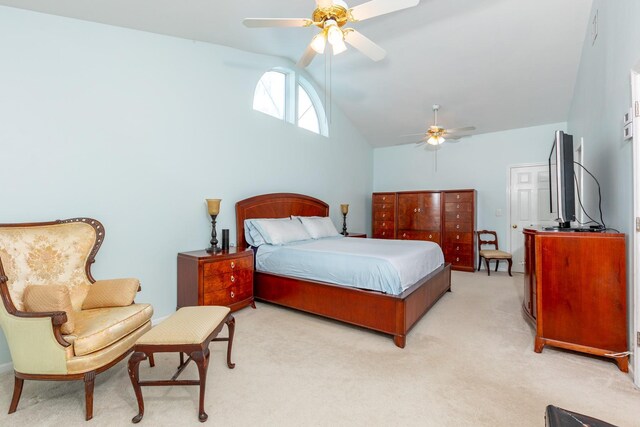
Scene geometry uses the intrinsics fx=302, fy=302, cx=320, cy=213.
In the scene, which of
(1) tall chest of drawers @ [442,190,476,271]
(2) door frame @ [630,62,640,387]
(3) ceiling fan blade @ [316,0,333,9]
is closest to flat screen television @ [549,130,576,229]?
(2) door frame @ [630,62,640,387]

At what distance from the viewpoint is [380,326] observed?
2756mm

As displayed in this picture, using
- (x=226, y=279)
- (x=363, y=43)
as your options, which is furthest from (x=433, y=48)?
(x=226, y=279)

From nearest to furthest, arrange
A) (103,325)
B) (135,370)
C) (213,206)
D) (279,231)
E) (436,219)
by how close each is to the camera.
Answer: (135,370) → (103,325) → (213,206) → (279,231) → (436,219)

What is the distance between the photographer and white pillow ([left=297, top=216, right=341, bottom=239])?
441 cm

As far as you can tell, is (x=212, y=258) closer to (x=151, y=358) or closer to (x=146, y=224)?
(x=146, y=224)

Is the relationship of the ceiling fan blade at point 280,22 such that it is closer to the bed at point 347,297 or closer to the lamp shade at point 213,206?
the lamp shade at point 213,206

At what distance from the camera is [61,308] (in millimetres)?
1742

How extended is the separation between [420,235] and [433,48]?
11.1 ft

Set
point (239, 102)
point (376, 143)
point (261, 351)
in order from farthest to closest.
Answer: point (376, 143)
point (239, 102)
point (261, 351)

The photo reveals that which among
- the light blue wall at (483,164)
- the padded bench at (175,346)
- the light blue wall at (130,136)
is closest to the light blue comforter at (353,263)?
the light blue wall at (130,136)

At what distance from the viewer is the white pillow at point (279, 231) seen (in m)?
3.80

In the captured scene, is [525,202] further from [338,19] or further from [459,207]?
[338,19]

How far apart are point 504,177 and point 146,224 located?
6.04 meters

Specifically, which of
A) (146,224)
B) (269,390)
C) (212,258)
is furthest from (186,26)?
(269,390)
